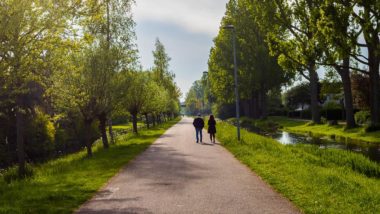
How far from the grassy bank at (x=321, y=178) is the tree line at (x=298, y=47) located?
9.14 metres

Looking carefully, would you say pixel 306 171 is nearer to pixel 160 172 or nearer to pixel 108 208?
pixel 160 172

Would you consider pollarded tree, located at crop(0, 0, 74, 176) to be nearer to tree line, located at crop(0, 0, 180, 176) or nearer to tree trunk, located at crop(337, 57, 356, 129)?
tree line, located at crop(0, 0, 180, 176)

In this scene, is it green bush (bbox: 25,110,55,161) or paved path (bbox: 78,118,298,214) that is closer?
paved path (bbox: 78,118,298,214)

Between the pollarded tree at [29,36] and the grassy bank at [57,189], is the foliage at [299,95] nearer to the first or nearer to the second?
the grassy bank at [57,189]

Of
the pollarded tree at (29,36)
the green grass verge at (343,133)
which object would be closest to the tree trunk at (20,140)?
the pollarded tree at (29,36)

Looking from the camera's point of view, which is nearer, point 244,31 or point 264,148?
point 264,148

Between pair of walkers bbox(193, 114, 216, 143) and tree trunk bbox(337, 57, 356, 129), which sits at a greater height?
tree trunk bbox(337, 57, 356, 129)

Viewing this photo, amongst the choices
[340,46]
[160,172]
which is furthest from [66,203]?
[340,46]

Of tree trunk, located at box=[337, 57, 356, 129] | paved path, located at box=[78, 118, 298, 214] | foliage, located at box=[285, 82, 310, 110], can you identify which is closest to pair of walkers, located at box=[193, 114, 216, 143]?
paved path, located at box=[78, 118, 298, 214]

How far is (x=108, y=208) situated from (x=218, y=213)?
2.21 meters

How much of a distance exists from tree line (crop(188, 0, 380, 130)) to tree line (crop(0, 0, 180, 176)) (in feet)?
38.0

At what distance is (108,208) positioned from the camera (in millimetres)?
8289

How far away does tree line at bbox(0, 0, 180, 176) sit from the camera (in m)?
10.6

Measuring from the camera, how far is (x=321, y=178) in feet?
34.7
